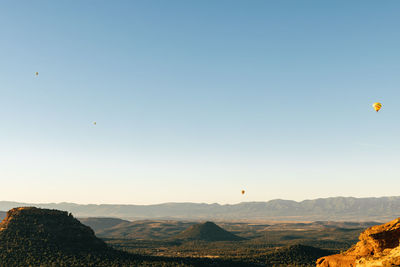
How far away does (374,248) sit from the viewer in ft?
177

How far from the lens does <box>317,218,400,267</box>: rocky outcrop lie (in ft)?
151

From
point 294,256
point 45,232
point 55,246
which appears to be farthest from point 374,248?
point 45,232

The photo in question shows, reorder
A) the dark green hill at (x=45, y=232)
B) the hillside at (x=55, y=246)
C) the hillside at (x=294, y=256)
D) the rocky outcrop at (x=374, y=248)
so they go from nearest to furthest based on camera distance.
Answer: the rocky outcrop at (x=374, y=248) → the hillside at (x=55, y=246) → the dark green hill at (x=45, y=232) → the hillside at (x=294, y=256)

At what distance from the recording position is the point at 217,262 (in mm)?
A: 97312

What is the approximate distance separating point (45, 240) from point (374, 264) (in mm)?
88639

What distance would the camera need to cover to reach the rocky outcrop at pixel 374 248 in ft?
151

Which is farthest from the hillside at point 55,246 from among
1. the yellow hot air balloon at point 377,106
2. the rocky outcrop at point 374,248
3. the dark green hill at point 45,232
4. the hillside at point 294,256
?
the yellow hot air balloon at point 377,106

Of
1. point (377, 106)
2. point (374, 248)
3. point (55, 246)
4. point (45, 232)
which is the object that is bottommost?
point (55, 246)

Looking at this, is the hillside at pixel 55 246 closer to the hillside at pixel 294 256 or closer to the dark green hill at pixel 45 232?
the dark green hill at pixel 45 232

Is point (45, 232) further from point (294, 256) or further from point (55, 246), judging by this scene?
point (294, 256)

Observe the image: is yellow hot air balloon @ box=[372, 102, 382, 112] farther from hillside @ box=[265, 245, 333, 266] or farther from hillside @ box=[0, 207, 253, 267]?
hillside @ box=[0, 207, 253, 267]

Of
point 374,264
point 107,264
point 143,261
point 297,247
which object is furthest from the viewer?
point 297,247

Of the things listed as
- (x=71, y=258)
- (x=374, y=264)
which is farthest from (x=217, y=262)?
(x=374, y=264)

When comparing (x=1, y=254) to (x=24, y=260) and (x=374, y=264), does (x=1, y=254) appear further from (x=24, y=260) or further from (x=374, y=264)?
(x=374, y=264)
